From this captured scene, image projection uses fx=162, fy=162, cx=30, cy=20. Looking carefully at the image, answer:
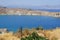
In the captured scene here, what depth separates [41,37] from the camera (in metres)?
3.86

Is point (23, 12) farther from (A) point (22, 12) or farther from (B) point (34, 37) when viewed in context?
(B) point (34, 37)

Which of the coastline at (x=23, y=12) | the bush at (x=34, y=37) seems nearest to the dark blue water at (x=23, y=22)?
the coastline at (x=23, y=12)

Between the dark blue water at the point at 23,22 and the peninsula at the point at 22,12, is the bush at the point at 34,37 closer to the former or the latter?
the dark blue water at the point at 23,22

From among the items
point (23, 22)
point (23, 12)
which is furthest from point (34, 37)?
point (23, 12)

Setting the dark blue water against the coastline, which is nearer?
the dark blue water

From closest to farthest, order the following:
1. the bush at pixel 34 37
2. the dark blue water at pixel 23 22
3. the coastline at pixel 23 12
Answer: the bush at pixel 34 37 < the dark blue water at pixel 23 22 < the coastline at pixel 23 12

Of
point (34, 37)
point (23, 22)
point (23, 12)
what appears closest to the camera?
point (34, 37)

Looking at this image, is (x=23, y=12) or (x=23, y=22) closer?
(x=23, y=22)

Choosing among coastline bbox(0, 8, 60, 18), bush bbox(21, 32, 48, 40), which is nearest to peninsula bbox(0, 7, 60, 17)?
coastline bbox(0, 8, 60, 18)

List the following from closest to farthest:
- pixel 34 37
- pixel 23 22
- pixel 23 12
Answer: pixel 34 37
pixel 23 22
pixel 23 12

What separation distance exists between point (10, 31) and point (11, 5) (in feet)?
2.25

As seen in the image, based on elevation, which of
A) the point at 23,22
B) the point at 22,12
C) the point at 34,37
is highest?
the point at 22,12

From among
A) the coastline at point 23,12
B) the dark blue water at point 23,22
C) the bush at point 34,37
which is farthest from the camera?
the coastline at point 23,12

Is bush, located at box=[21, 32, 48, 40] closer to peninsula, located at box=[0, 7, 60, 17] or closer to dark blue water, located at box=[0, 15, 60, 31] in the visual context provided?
dark blue water, located at box=[0, 15, 60, 31]
